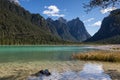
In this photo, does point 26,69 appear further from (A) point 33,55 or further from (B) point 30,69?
(A) point 33,55

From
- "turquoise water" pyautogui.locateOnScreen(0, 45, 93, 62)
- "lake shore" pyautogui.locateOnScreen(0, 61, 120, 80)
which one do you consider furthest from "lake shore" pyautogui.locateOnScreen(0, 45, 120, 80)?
"turquoise water" pyautogui.locateOnScreen(0, 45, 93, 62)

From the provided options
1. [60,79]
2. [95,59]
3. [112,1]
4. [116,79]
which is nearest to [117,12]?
[112,1]

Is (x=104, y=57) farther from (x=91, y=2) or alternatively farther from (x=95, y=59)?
(x=91, y=2)

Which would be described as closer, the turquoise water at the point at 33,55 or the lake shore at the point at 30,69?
the lake shore at the point at 30,69

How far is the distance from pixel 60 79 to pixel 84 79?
5.57 feet

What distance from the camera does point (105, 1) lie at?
15.9m

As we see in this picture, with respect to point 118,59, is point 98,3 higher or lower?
higher

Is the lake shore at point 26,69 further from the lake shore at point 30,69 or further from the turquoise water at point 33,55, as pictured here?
the turquoise water at point 33,55

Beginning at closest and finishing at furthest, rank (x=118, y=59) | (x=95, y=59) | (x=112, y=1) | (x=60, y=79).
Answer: (x=112, y=1) < (x=60, y=79) < (x=118, y=59) < (x=95, y=59)

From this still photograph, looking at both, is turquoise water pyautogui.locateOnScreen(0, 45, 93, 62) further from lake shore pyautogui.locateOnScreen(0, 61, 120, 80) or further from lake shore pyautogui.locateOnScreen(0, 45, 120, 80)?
lake shore pyautogui.locateOnScreen(0, 61, 120, 80)

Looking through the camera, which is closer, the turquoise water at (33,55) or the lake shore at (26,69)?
the lake shore at (26,69)

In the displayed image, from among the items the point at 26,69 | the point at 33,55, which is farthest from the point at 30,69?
the point at 33,55

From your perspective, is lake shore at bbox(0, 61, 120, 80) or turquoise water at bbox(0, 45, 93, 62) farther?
turquoise water at bbox(0, 45, 93, 62)

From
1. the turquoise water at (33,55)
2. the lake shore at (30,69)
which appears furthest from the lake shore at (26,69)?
the turquoise water at (33,55)
